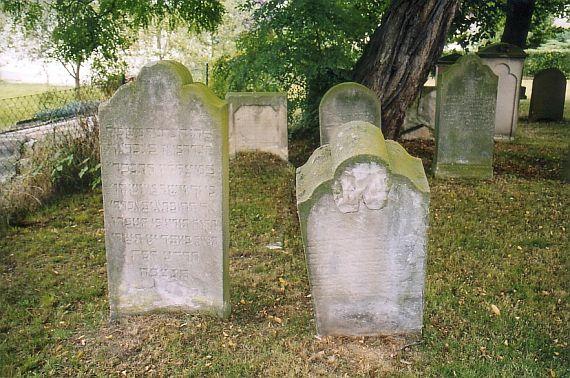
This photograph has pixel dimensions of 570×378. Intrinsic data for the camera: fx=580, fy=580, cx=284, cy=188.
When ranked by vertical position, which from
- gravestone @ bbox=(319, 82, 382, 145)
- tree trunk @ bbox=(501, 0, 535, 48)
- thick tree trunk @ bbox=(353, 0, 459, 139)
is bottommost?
gravestone @ bbox=(319, 82, 382, 145)

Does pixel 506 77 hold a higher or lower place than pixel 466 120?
higher

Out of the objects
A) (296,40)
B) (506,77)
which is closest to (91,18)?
(296,40)

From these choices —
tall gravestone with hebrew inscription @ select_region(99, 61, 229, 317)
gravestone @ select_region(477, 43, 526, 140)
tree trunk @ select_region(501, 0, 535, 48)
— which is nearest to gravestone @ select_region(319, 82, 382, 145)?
tall gravestone with hebrew inscription @ select_region(99, 61, 229, 317)

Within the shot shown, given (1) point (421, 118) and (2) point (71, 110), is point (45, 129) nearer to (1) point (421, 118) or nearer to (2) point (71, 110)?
(2) point (71, 110)

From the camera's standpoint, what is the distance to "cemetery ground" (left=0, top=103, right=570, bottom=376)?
166 inches

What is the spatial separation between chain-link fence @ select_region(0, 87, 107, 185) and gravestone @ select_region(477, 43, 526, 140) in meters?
7.97

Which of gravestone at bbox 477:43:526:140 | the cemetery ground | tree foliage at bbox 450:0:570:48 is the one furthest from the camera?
tree foliage at bbox 450:0:570:48

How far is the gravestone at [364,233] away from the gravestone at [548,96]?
39.5 ft

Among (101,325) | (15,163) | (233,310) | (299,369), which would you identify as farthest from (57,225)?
(299,369)

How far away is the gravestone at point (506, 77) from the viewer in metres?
12.2

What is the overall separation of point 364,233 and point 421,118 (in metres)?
9.61

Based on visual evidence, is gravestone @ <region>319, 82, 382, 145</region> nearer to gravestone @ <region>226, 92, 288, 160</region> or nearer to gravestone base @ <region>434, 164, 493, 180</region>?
gravestone base @ <region>434, 164, 493, 180</region>

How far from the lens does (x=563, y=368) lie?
4.07m

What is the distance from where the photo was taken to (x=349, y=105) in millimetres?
8734
